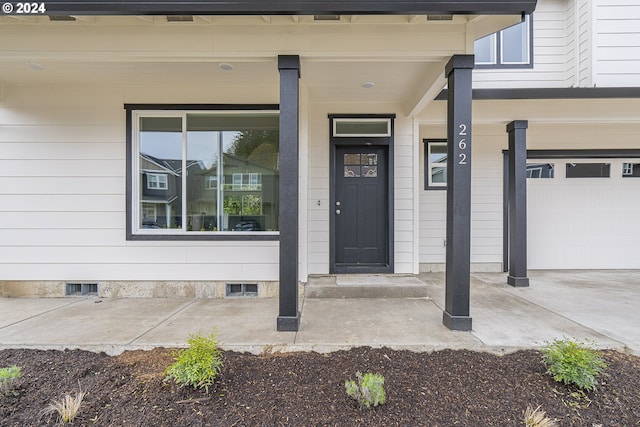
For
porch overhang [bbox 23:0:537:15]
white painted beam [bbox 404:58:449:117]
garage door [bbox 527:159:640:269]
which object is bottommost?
garage door [bbox 527:159:640:269]

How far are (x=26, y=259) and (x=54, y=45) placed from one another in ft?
9.32

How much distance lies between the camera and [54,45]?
3.11 meters

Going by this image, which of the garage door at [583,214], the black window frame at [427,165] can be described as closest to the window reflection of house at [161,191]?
the black window frame at [427,165]

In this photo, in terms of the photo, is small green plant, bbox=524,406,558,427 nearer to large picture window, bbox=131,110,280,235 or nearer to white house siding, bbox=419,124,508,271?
large picture window, bbox=131,110,280,235

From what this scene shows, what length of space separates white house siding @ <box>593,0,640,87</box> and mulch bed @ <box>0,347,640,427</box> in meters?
4.49

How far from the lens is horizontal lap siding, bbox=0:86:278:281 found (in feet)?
13.7

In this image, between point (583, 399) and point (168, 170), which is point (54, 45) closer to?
point (168, 170)

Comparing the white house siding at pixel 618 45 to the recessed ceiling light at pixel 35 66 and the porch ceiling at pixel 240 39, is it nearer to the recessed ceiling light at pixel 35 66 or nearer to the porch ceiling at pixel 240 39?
the porch ceiling at pixel 240 39

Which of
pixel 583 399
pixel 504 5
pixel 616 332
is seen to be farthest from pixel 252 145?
pixel 616 332

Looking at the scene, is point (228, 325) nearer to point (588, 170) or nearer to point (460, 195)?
point (460, 195)

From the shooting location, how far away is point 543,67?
5324 mm

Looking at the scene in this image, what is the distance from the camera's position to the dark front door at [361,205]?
15.7ft

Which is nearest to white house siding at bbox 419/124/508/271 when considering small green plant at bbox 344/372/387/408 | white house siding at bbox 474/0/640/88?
white house siding at bbox 474/0/640/88

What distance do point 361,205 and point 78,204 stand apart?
13.0 feet
